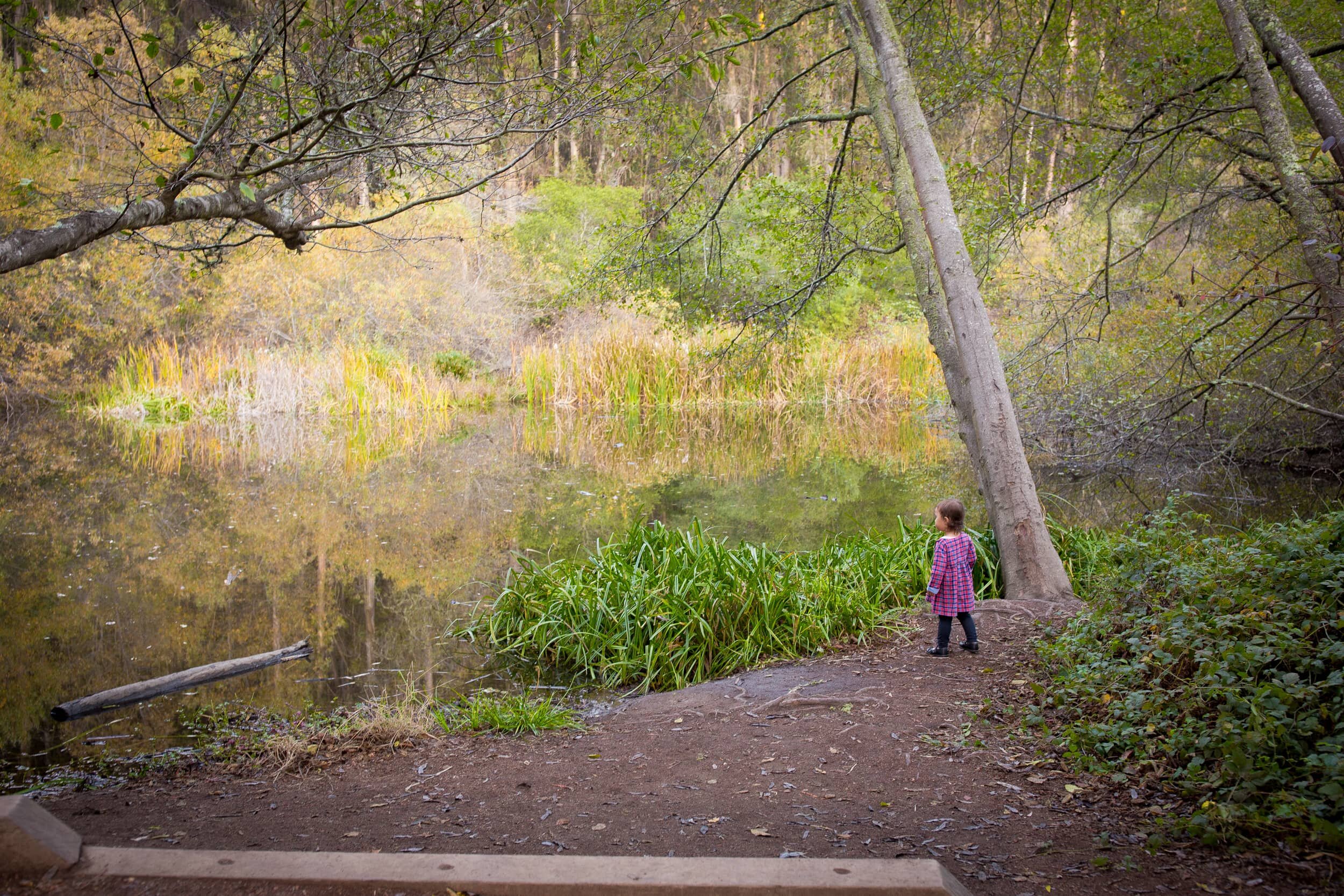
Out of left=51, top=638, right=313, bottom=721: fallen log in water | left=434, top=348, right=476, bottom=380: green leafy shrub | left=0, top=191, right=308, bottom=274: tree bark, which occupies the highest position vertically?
left=434, top=348, right=476, bottom=380: green leafy shrub

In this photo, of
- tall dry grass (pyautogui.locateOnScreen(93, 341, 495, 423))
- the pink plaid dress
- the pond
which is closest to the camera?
the pink plaid dress

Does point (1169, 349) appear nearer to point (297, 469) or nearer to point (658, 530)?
point (658, 530)

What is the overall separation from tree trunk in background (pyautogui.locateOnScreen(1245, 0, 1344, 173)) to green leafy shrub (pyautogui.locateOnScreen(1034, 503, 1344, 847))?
136 inches

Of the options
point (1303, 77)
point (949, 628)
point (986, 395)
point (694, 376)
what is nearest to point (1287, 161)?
point (1303, 77)

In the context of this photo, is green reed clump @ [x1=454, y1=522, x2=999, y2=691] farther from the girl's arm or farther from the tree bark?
the tree bark

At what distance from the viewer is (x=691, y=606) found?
6176 millimetres

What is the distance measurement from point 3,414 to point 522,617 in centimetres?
2028

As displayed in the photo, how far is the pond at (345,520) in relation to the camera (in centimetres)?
615

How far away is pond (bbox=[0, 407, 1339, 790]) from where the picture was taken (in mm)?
6148

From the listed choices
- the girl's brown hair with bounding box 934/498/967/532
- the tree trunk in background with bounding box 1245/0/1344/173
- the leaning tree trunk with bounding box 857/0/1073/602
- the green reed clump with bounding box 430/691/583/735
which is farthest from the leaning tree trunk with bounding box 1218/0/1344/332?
the green reed clump with bounding box 430/691/583/735

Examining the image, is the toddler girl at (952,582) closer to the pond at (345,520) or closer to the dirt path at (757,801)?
the dirt path at (757,801)

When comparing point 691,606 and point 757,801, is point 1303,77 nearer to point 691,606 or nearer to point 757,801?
point 691,606

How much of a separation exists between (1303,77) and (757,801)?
6.54 meters

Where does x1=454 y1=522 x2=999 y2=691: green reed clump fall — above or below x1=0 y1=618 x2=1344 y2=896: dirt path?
above
